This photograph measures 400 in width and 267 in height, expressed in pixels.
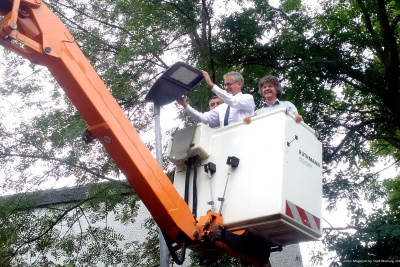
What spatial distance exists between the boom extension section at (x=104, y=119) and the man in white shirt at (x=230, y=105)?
102 centimetres

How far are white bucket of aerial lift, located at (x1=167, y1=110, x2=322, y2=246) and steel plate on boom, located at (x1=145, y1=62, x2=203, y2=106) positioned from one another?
404mm

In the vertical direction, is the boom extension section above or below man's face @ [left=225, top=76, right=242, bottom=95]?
below

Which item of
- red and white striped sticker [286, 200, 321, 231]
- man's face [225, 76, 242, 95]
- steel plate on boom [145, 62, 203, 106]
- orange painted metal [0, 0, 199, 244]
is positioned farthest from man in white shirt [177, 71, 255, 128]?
red and white striped sticker [286, 200, 321, 231]

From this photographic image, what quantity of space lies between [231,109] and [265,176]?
3.84 ft

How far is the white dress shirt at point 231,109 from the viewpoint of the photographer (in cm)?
521

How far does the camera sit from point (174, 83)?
490cm

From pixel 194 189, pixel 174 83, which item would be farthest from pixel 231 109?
pixel 194 189

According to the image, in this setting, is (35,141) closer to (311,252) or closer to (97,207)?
(97,207)

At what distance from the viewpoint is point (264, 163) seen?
4641 millimetres

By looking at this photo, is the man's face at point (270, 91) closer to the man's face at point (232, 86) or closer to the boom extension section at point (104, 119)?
the man's face at point (232, 86)

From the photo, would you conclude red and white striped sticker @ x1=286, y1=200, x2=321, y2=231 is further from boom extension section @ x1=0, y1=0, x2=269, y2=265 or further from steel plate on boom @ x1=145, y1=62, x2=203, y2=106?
steel plate on boom @ x1=145, y1=62, x2=203, y2=106

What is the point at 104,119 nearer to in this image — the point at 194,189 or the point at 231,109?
the point at 194,189

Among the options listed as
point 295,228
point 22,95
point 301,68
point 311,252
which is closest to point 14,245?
point 22,95

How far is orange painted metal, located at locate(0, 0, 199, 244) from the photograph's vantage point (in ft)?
14.1
